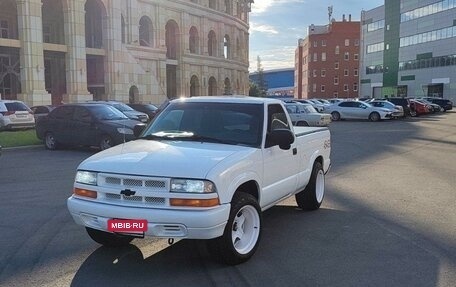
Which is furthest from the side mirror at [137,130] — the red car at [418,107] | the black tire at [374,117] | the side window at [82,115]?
the red car at [418,107]

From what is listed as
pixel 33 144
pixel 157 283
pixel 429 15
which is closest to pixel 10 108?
pixel 33 144

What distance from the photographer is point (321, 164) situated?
25.7 feet

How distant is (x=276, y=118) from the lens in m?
6.29

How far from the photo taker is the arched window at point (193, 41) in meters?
56.8

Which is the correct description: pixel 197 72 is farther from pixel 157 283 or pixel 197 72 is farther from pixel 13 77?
pixel 157 283

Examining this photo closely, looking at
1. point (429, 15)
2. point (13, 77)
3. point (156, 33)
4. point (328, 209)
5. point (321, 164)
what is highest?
point (429, 15)

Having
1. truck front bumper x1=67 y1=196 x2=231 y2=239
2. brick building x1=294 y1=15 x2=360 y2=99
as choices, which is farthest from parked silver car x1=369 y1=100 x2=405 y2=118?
brick building x1=294 y1=15 x2=360 y2=99

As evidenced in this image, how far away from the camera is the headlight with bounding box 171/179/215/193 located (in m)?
4.54

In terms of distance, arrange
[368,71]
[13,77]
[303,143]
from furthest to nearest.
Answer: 1. [368,71]
2. [13,77]
3. [303,143]

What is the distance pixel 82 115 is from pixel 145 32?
1479 inches

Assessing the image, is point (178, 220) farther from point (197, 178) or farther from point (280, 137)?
point (280, 137)

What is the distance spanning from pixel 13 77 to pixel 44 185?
119 feet

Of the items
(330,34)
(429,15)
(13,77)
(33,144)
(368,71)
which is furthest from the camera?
(330,34)

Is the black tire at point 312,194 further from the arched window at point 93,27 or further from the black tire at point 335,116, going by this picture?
the arched window at point 93,27
